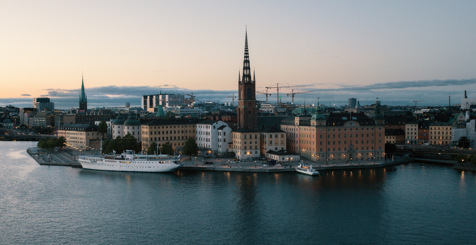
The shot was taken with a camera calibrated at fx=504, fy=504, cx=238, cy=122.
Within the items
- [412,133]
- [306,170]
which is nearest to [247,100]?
[306,170]

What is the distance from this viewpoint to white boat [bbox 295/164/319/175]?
157 feet

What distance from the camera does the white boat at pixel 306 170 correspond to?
47.8 m

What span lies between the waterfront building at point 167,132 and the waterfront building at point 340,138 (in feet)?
54.4

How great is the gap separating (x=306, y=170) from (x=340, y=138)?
9.74 metres

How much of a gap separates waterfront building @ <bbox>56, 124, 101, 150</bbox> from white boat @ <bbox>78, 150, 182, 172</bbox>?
2021 cm

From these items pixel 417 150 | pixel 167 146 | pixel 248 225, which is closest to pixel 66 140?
pixel 167 146

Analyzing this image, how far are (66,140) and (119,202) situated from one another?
2059 inches

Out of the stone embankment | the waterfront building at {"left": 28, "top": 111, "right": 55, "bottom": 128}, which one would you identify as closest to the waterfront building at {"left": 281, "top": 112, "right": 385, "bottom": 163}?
the stone embankment

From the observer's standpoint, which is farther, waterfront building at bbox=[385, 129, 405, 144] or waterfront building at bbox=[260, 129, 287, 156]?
waterfront building at bbox=[385, 129, 405, 144]

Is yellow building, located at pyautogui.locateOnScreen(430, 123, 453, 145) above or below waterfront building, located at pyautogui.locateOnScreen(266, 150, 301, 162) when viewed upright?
above

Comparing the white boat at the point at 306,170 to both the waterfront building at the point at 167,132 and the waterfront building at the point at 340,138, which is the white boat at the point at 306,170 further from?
the waterfront building at the point at 167,132

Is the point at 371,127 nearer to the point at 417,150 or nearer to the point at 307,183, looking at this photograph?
the point at 417,150

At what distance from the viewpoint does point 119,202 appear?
36.3 metres

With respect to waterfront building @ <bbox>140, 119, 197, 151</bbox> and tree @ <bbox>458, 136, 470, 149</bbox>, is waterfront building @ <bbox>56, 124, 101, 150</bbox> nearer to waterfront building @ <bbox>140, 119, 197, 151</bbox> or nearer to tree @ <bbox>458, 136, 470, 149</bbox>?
waterfront building @ <bbox>140, 119, 197, 151</bbox>
